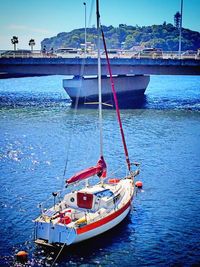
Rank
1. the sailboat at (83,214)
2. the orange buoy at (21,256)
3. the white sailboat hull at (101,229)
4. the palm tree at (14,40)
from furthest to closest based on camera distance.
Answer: the palm tree at (14,40) → the white sailboat hull at (101,229) → the sailboat at (83,214) → the orange buoy at (21,256)

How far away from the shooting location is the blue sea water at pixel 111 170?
29719 mm

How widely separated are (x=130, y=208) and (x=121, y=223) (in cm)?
185

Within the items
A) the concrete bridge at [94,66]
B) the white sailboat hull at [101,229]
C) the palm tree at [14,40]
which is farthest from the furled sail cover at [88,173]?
the palm tree at [14,40]

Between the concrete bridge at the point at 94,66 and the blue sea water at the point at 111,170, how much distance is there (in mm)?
8395

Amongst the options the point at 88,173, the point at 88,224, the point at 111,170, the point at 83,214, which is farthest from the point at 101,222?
the point at 111,170

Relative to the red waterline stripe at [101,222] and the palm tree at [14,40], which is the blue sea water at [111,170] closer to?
the red waterline stripe at [101,222]

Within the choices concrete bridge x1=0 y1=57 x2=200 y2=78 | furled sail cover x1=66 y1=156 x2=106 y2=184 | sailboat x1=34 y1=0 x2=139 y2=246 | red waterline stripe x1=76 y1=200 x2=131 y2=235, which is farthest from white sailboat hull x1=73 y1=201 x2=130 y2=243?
concrete bridge x1=0 y1=57 x2=200 y2=78

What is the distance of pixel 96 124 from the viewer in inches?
2958

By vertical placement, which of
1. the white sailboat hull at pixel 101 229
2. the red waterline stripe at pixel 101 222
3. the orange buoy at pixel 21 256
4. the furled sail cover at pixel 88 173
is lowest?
the orange buoy at pixel 21 256

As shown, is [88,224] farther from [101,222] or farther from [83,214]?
[83,214]

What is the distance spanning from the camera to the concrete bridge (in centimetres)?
8994

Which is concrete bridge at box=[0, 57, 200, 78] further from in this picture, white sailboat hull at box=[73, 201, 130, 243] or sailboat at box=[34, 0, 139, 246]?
white sailboat hull at box=[73, 201, 130, 243]

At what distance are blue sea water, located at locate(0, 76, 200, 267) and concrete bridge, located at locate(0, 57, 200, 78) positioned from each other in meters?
8.39

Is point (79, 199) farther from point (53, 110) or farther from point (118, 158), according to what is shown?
point (53, 110)
